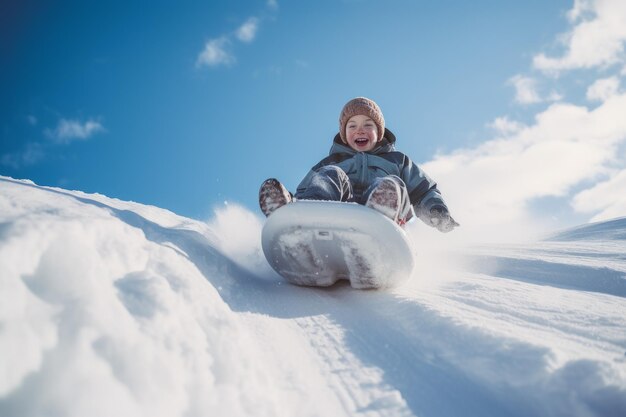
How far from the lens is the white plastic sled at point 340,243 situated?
4.65 ft

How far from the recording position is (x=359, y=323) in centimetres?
114

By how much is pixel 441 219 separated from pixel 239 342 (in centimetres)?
164

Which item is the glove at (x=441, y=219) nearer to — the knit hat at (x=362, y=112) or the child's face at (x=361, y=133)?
the child's face at (x=361, y=133)

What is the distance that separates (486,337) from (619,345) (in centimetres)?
33

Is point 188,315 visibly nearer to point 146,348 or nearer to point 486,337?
point 146,348

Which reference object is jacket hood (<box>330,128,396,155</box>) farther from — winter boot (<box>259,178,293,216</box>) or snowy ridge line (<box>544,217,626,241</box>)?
snowy ridge line (<box>544,217,626,241</box>)

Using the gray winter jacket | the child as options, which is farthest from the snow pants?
the gray winter jacket

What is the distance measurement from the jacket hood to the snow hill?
4.55 feet

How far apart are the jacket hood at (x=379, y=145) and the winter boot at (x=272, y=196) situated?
3.45 feet

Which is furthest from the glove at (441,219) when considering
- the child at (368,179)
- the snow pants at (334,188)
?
the snow pants at (334,188)

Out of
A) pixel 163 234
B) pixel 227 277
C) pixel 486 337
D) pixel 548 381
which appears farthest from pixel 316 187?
pixel 548 381

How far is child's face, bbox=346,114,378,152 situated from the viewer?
2.59m

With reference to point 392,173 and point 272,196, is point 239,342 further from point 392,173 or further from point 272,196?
point 392,173

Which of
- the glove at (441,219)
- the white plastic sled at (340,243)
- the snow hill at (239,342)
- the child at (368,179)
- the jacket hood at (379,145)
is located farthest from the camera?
the jacket hood at (379,145)
